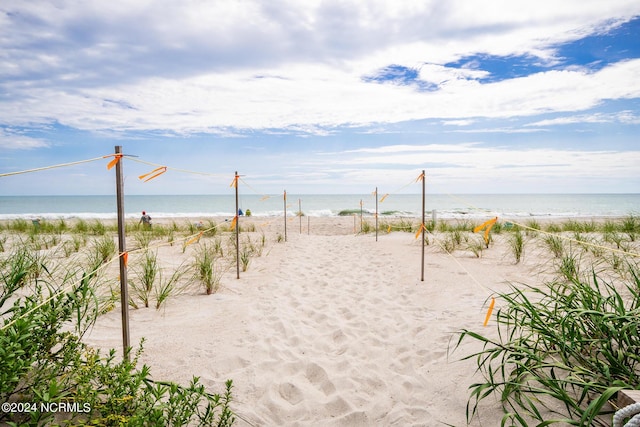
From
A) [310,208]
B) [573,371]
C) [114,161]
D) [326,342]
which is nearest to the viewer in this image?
[573,371]

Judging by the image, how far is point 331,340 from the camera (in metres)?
3.89

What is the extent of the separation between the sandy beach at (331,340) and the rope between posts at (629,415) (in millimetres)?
833

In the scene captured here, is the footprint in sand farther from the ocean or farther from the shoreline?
the ocean

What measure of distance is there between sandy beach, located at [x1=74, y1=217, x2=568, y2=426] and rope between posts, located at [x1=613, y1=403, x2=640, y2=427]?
32.8 inches

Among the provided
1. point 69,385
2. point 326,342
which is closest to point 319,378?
point 326,342

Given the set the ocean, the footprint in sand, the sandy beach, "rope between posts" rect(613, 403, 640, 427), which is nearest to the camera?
"rope between posts" rect(613, 403, 640, 427)

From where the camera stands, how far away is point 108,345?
3.53 m

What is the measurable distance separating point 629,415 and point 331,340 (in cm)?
260

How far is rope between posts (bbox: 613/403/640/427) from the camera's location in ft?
5.29

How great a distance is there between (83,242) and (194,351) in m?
5.91

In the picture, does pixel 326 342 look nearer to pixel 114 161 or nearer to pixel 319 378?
pixel 319 378

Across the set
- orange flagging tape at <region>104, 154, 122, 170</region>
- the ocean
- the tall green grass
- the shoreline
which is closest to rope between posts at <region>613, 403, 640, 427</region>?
the tall green grass

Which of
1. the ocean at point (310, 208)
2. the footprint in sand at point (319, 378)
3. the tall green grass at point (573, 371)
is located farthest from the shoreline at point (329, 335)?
the ocean at point (310, 208)

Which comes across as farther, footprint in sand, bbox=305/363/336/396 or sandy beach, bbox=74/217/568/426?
footprint in sand, bbox=305/363/336/396
